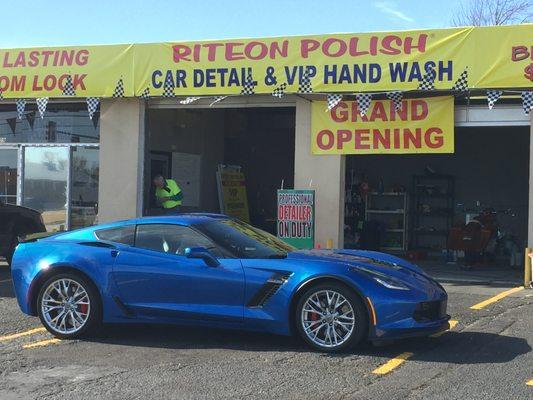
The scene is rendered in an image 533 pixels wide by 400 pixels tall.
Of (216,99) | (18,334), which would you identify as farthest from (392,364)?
(216,99)

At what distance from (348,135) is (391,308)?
682 centimetres

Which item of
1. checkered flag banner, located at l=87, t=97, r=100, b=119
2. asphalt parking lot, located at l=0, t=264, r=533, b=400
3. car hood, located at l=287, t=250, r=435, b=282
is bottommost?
asphalt parking lot, located at l=0, t=264, r=533, b=400

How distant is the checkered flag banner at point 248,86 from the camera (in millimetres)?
12625

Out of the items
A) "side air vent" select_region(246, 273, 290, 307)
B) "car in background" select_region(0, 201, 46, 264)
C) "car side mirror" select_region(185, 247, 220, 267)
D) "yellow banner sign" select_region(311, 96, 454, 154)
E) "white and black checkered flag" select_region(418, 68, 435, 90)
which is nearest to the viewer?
"side air vent" select_region(246, 273, 290, 307)

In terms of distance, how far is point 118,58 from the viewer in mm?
13438

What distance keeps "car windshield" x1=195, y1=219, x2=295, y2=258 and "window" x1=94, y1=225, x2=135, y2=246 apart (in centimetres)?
75

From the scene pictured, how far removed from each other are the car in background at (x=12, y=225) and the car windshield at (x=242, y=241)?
6644 millimetres

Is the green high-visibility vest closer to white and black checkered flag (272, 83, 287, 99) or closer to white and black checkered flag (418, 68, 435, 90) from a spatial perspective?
white and black checkered flag (272, 83, 287, 99)

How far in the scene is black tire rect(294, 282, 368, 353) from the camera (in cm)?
613

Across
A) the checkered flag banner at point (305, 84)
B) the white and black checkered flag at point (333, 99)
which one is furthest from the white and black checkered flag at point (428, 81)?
the checkered flag banner at point (305, 84)

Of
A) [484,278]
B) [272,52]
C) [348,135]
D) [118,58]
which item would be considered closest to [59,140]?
[118,58]

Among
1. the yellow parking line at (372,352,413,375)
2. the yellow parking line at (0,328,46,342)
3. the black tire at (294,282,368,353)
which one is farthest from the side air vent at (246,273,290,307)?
the yellow parking line at (0,328,46,342)

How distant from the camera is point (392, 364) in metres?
5.92

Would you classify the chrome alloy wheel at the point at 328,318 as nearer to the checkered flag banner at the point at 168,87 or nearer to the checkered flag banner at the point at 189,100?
the checkered flag banner at the point at 189,100
